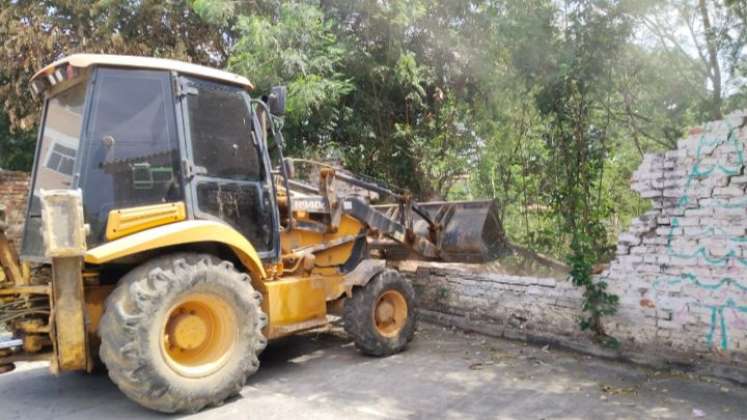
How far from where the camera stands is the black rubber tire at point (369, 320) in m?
5.98

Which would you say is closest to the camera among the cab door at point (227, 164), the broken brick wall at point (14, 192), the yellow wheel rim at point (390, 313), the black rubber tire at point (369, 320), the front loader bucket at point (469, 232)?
the cab door at point (227, 164)

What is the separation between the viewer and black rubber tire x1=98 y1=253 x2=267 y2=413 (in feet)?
13.7

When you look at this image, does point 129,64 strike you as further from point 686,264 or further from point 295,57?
point 686,264

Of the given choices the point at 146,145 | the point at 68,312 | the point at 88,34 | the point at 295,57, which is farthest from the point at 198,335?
the point at 88,34

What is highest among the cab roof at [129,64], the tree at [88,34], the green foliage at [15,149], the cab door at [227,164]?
the tree at [88,34]

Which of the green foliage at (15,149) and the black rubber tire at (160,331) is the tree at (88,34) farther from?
the black rubber tire at (160,331)

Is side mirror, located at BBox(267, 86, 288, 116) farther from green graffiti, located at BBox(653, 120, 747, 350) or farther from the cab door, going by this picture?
green graffiti, located at BBox(653, 120, 747, 350)

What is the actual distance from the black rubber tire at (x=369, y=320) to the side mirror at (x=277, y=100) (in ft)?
6.49

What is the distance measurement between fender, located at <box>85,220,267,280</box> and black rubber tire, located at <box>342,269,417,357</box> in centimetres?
119

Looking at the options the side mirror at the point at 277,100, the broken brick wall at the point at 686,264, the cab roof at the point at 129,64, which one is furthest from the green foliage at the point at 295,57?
the broken brick wall at the point at 686,264

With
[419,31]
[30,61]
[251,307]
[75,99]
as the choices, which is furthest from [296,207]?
[30,61]

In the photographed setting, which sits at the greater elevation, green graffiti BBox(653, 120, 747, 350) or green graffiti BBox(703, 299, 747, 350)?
green graffiti BBox(653, 120, 747, 350)

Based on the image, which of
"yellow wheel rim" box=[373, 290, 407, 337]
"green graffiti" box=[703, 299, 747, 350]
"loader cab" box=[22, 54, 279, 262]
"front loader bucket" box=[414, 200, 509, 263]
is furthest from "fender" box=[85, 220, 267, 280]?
"green graffiti" box=[703, 299, 747, 350]

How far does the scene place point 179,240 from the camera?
451cm
